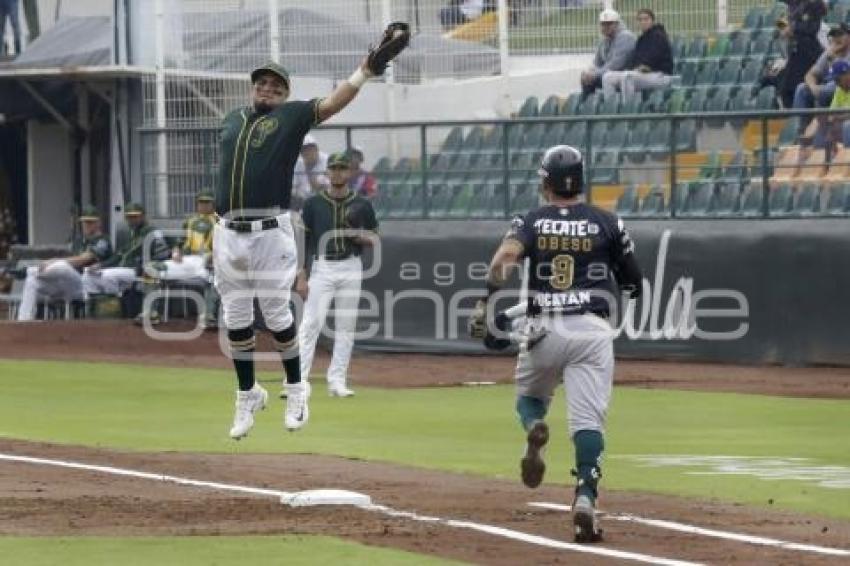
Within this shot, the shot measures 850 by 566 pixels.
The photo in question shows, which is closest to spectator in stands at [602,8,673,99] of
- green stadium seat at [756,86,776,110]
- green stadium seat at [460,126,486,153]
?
green stadium seat at [756,86,776,110]

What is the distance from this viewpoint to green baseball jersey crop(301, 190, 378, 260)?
2005cm

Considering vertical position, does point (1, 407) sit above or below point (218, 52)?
below

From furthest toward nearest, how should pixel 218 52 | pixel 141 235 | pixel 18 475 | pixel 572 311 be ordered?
pixel 218 52, pixel 141 235, pixel 18 475, pixel 572 311

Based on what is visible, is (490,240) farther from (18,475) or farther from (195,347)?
(18,475)

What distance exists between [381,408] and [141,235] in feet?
31.2

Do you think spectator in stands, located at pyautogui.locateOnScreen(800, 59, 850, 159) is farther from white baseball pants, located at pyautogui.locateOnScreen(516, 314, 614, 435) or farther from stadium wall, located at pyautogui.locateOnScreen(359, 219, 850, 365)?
white baseball pants, located at pyautogui.locateOnScreen(516, 314, 614, 435)

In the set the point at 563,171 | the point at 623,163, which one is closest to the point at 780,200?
the point at 623,163

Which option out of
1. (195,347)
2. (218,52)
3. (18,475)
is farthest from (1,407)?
(218,52)

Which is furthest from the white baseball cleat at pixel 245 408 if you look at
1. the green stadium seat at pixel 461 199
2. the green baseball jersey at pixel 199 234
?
the green baseball jersey at pixel 199 234

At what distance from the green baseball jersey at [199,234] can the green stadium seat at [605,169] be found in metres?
5.23

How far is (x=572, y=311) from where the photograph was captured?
10.6 meters

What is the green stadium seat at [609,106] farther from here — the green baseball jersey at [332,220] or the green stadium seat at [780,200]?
the green baseball jersey at [332,220]

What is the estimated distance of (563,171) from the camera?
10.6m

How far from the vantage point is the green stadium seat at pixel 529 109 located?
92.9 ft
